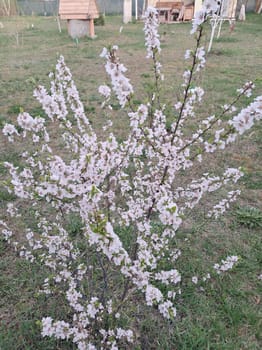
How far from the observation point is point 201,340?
2.28 meters

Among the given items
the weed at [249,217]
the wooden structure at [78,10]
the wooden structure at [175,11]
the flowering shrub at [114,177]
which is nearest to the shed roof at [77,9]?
the wooden structure at [78,10]

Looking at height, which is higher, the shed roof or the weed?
the shed roof

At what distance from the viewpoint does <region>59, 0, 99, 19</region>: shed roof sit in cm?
1130

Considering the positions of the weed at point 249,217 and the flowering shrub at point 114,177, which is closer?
the flowering shrub at point 114,177

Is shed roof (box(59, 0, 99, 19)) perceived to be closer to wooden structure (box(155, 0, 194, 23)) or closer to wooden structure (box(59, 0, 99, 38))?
wooden structure (box(59, 0, 99, 38))

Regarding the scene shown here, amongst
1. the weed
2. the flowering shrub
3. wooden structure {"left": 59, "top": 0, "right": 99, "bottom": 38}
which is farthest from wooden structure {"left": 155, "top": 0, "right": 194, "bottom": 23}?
the flowering shrub

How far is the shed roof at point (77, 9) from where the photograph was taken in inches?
445

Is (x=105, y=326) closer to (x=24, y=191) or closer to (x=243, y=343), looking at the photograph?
(x=243, y=343)

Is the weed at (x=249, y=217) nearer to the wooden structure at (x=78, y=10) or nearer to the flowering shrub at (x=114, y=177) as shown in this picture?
the flowering shrub at (x=114, y=177)

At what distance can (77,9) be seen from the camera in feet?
37.4

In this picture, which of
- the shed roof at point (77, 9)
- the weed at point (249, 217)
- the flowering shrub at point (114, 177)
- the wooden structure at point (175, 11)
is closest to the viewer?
the flowering shrub at point (114, 177)

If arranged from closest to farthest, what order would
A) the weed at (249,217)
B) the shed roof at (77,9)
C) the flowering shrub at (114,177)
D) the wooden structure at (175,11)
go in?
the flowering shrub at (114,177) → the weed at (249,217) → the shed roof at (77,9) → the wooden structure at (175,11)

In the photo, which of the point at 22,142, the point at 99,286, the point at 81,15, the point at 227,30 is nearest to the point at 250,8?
the point at 227,30

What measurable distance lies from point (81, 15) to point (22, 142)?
331 inches
